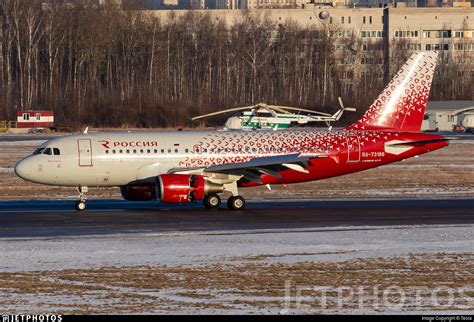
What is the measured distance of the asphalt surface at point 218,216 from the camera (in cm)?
3172

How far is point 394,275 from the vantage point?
2322 cm

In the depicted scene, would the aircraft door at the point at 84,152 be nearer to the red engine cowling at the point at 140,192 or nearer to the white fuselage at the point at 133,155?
the white fuselage at the point at 133,155

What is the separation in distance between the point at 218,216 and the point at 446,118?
77341mm

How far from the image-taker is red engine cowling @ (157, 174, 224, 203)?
35.4 metres

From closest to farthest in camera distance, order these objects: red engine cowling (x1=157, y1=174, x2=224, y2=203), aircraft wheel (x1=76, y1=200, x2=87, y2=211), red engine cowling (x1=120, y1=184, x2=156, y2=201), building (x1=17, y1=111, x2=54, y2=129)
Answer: red engine cowling (x1=157, y1=174, x2=224, y2=203) < aircraft wheel (x1=76, y1=200, x2=87, y2=211) < red engine cowling (x1=120, y1=184, x2=156, y2=201) < building (x1=17, y1=111, x2=54, y2=129)

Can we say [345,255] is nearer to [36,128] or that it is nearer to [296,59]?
[36,128]

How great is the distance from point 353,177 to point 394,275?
1125 inches

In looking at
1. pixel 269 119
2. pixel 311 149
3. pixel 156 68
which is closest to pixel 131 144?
pixel 311 149

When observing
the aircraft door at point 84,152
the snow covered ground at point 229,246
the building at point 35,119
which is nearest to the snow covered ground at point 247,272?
Answer: the snow covered ground at point 229,246

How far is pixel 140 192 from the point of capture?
37562mm

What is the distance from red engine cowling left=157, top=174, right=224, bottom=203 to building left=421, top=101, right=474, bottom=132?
7317 cm

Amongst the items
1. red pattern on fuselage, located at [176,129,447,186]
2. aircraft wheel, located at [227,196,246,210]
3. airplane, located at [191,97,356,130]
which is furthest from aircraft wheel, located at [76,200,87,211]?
airplane, located at [191,97,356,130]

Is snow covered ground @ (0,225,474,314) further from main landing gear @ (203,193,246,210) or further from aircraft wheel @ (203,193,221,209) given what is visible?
aircraft wheel @ (203,193,221,209)

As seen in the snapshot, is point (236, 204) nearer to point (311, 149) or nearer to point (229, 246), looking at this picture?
point (311, 149)
